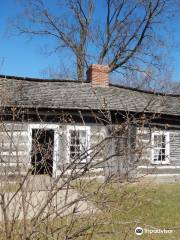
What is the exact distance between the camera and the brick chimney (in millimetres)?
18766

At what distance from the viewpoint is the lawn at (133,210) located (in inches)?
148

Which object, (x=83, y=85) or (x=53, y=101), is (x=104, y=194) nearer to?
(x=53, y=101)

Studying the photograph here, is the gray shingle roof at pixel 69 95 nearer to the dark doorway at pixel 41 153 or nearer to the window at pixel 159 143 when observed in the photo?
the window at pixel 159 143

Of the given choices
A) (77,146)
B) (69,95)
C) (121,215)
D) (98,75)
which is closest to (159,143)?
(77,146)

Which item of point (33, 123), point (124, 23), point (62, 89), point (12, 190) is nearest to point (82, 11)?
point (124, 23)


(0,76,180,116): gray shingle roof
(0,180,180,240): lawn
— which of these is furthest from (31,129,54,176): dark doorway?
(0,76,180,116): gray shingle roof

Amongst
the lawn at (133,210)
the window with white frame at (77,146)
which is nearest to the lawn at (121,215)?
the lawn at (133,210)

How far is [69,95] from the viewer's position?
16.8 m

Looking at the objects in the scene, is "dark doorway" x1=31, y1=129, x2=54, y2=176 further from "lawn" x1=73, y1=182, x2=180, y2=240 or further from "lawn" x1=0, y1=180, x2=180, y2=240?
"lawn" x1=73, y1=182, x2=180, y2=240

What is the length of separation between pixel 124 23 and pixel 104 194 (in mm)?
34117

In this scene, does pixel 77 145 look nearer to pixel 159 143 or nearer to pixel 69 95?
pixel 159 143

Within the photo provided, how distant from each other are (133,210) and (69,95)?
8.91 meters

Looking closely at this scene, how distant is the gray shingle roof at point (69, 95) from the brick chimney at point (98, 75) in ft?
1.10

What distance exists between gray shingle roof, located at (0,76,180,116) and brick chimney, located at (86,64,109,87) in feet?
1.10
